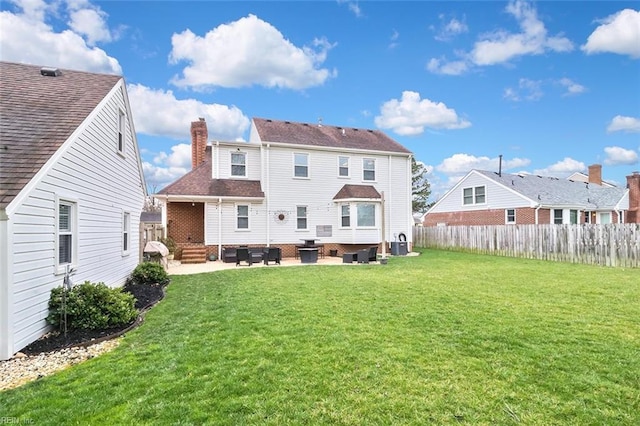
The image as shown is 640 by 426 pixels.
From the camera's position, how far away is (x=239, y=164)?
728 inches

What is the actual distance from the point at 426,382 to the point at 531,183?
27.1 m

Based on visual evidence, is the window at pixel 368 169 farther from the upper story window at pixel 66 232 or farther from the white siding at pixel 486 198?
the upper story window at pixel 66 232

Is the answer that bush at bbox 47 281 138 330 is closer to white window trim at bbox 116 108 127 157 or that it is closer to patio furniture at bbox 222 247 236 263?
white window trim at bbox 116 108 127 157

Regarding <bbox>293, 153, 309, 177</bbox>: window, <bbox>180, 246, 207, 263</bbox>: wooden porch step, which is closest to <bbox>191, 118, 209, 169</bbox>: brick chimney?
<bbox>293, 153, 309, 177</bbox>: window

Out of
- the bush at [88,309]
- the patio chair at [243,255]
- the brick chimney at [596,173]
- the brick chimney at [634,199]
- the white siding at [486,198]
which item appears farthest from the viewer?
the brick chimney at [596,173]

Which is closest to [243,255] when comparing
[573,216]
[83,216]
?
[83,216]

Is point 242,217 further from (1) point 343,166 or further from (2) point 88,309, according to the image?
(2) point 88,309

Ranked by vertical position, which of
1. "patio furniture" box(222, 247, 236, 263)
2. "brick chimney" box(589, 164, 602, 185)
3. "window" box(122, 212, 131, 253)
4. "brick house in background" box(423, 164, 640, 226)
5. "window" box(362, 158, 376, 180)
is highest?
"brick chimney" box(589, 164, 602, 185)

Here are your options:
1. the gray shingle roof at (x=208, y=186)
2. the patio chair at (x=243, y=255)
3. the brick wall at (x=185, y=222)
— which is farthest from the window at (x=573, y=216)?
the brick wall at (x=185, y=222)

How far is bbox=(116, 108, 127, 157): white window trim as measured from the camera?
32.6ft

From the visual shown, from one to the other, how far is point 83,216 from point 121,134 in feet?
12.9

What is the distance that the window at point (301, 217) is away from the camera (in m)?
18.9

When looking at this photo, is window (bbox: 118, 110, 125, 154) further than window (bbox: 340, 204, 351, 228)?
No

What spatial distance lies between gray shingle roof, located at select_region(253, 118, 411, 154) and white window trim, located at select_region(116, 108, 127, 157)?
838 centimetres
